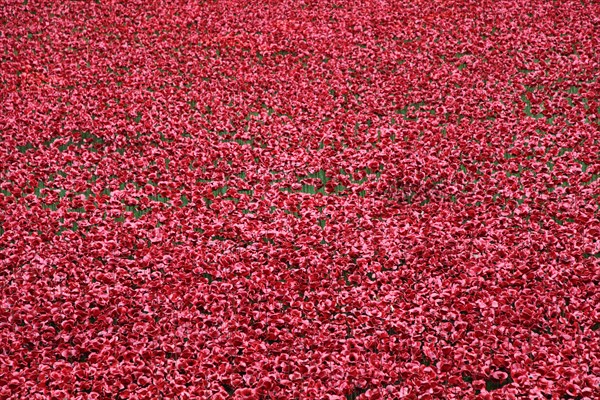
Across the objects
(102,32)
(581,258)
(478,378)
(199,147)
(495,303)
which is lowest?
(478,378)

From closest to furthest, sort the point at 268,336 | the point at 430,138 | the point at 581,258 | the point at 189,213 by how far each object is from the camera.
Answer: the point at 268,336, the point at 581,258, the point at 189,213, the point at 430,138

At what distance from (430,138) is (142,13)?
7523 millimetres

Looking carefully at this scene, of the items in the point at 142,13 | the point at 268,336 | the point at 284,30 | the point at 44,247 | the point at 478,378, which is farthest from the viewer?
the point at 142,13

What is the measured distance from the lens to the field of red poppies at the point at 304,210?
4836mm

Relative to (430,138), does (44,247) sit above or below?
below

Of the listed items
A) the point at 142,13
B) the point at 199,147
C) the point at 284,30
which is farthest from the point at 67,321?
the point at 142,13

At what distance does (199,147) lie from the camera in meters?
8.02

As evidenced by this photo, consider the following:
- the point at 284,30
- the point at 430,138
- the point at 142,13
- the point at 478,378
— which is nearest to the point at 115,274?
the point at 478,378

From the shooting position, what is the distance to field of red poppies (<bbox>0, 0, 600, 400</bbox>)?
484 cm

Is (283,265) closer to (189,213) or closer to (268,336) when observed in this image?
(268,336)

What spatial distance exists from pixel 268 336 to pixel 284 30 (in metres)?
7.80

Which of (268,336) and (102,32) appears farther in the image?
(102,32)

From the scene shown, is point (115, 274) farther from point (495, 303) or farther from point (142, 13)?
point (142, 13)

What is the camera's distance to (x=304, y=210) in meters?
6.74
